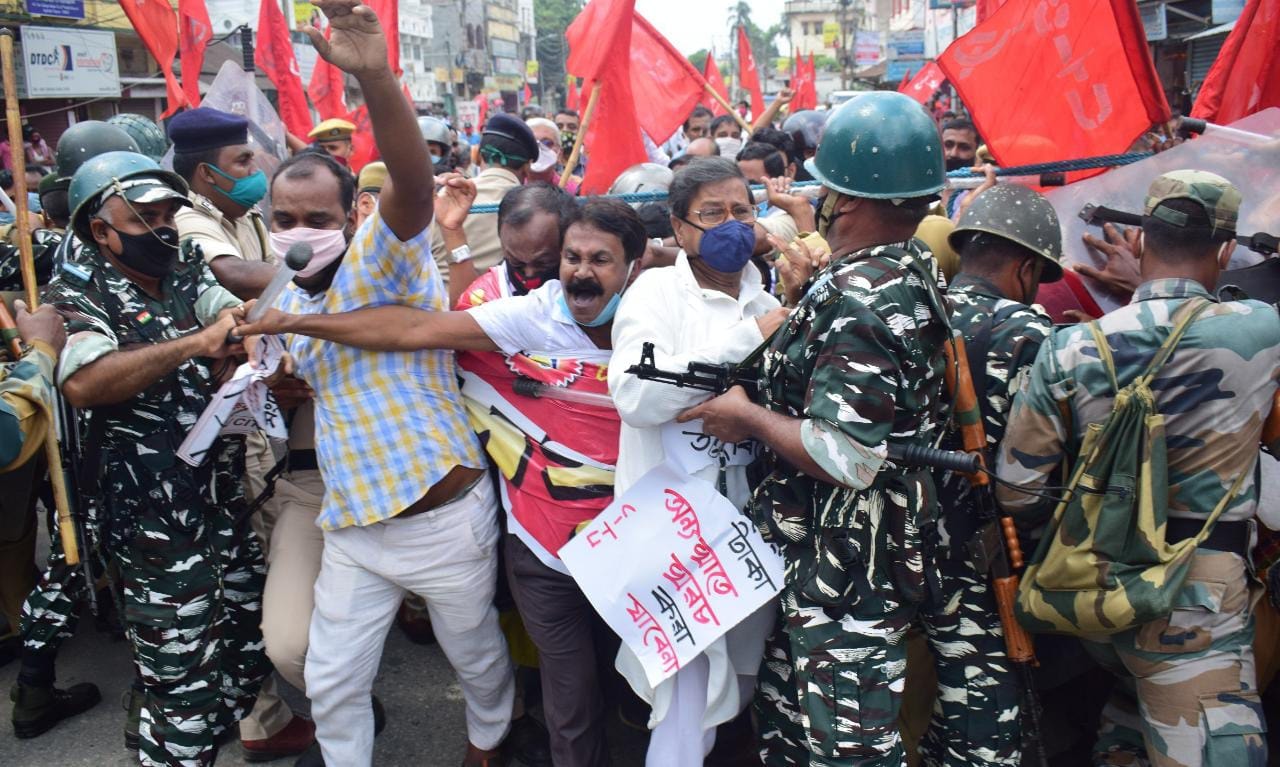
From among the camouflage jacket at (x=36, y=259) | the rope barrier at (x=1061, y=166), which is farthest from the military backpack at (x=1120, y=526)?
the camouflage jacket at (x=36, y=259)

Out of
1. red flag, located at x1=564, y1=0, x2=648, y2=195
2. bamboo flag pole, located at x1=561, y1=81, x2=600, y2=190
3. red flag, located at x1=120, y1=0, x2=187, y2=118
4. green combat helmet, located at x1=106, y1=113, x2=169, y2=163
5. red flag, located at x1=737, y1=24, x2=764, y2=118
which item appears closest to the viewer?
bamboo flag pole, located at x1=561, y1=81, x2=600, y2=190

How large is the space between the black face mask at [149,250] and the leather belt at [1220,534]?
319cm

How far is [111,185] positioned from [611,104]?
10.0 ft

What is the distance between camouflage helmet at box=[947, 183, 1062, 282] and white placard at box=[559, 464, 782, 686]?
1.18m

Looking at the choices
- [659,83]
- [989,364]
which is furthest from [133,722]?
[659,83]

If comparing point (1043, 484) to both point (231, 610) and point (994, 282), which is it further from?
point (231, 610)

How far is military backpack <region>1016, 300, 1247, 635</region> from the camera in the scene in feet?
8.04

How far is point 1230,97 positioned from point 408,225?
11.3 feet

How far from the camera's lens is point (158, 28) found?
7.36 meters

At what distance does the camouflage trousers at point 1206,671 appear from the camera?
8.16 ft

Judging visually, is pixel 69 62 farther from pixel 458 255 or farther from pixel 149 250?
pixel 149 250

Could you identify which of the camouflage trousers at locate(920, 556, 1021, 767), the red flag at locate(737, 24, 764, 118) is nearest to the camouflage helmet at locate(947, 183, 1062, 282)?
the camouflage trousers at locate(920, 556, 1021, 767)

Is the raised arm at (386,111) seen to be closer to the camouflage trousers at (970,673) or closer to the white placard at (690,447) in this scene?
the white placard at (690,447)

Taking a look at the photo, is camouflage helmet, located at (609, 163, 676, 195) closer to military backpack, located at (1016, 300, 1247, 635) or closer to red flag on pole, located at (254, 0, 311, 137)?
military backpack, located at (1016, 300, 1247, 635)
